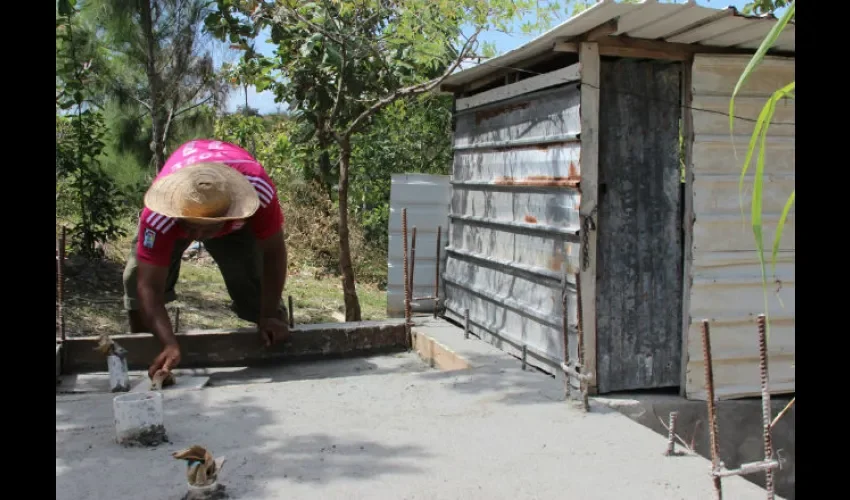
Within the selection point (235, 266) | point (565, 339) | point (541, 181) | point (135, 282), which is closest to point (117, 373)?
point (135, 282)

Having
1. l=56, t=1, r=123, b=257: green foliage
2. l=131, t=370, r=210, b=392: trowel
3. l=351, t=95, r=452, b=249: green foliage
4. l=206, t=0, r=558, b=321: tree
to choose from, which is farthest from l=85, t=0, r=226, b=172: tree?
l=131, t=370, r=210, b=392: trowel

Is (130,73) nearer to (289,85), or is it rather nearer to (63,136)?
(63,136)

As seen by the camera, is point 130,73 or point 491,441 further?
point 130,73

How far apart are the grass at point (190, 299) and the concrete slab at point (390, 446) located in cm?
268

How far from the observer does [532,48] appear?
5332 millimetres

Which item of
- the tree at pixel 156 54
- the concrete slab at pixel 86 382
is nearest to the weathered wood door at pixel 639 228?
the concrete slab at pixel 86 382

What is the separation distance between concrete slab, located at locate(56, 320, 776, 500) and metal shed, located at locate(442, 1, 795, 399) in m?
0.72

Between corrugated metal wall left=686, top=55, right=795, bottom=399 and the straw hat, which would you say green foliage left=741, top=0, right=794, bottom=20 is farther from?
the straw hat

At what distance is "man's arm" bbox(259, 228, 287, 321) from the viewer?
5.77 metres

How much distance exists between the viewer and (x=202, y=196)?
4.91 metres

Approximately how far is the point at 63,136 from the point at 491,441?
8.23m

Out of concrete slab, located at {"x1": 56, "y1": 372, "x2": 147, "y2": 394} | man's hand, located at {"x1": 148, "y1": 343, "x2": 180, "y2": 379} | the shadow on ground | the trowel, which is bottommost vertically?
concrete slab, located at {"x1": 56, "y1": 372, "x2": 147, "y2": 394}

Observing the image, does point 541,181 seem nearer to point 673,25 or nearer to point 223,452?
point 673,25
